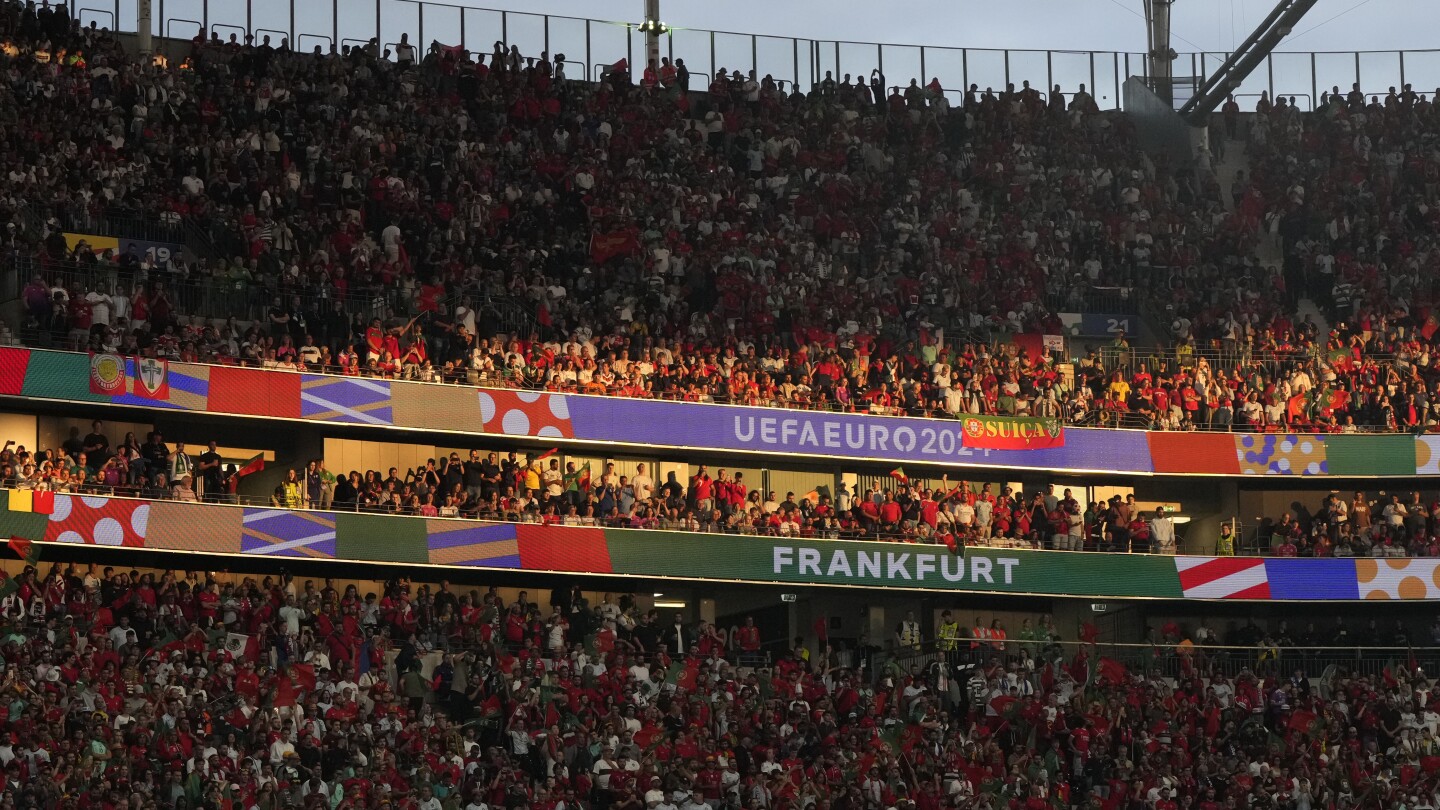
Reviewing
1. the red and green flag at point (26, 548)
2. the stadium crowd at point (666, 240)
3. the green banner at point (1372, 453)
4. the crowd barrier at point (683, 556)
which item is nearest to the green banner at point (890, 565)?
the crowd barrier at point (683, 556)

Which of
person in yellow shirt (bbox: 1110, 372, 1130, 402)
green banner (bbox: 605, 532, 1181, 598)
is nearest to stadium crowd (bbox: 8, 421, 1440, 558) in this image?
green banner (bbox: 605, 532, 1181, 598)

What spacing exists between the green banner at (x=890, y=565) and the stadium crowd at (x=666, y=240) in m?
2.95

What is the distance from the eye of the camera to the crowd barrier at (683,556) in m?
38.1

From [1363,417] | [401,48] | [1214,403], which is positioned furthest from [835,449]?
[401,48]

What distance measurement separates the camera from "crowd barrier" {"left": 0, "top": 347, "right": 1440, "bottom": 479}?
39094 millimetres

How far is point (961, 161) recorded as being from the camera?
178 ft

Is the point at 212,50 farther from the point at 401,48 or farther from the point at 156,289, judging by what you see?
the point at 156,289

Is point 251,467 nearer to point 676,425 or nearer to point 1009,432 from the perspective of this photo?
point 676,425

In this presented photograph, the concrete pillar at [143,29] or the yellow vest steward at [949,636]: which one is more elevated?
the concrete pillar at [143,29]

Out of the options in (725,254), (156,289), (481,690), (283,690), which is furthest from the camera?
(725,254)

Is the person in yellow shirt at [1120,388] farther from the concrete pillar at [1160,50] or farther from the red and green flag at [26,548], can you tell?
the red and green flag at [26,548]

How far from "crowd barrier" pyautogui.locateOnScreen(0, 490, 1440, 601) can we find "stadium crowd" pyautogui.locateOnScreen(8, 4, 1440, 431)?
9.46ft

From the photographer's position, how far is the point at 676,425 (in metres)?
43.5

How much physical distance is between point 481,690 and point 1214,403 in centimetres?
1822
